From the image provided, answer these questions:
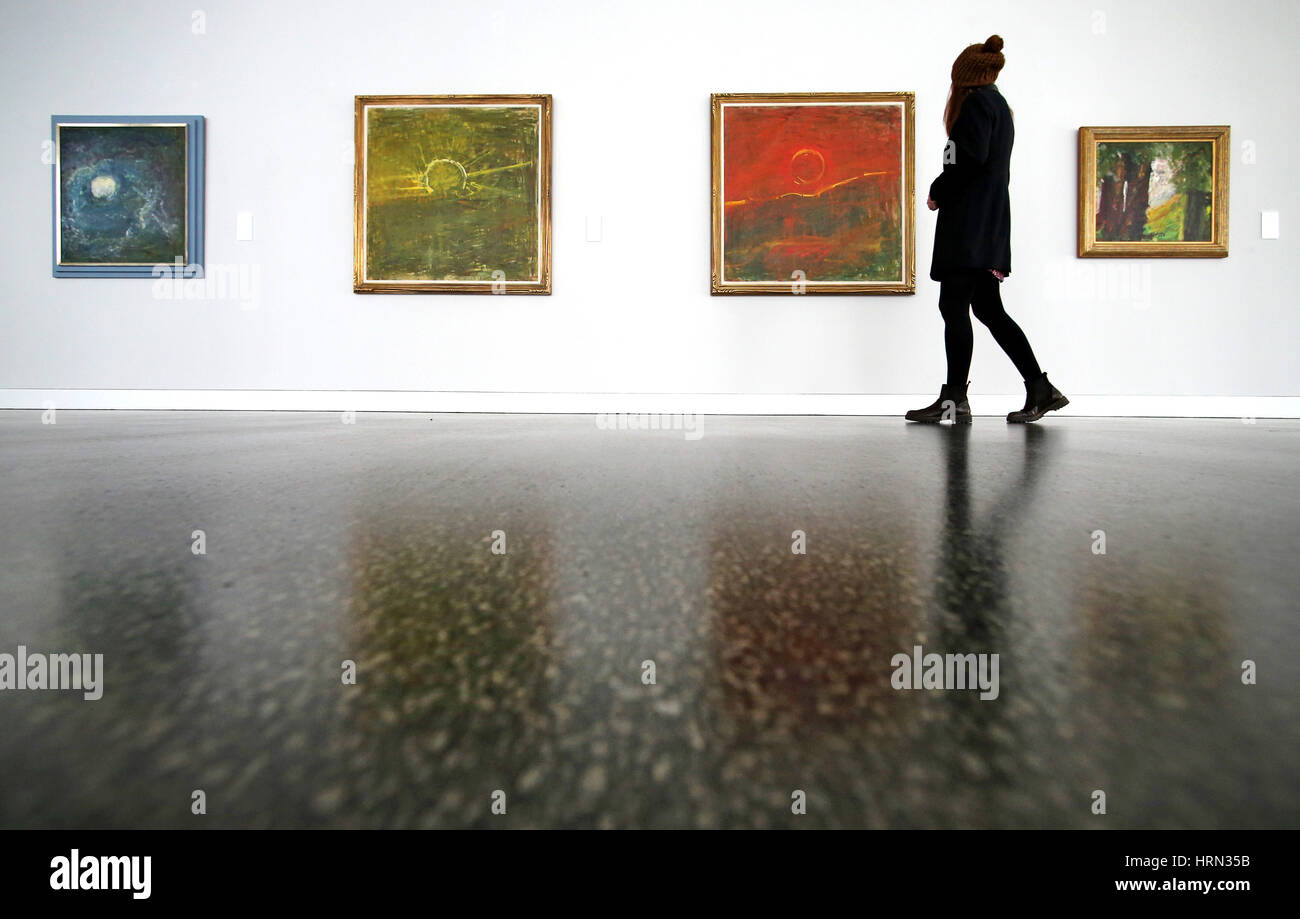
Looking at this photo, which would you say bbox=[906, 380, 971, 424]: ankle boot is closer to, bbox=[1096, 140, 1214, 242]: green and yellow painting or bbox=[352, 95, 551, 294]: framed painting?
bbox=[1096, 140, 1214, 242]: green and yellow painting

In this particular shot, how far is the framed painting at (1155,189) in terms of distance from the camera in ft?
14.4

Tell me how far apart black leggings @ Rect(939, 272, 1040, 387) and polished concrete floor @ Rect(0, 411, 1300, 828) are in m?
2.21

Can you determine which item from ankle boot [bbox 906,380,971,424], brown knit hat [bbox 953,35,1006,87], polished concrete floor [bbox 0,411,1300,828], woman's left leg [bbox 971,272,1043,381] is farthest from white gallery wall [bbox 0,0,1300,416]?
polished concrete floor [bbox 0,411,1300,828]

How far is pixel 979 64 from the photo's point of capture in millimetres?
2926

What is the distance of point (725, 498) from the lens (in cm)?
108

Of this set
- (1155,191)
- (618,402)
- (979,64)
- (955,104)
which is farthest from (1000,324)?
(1155,191)

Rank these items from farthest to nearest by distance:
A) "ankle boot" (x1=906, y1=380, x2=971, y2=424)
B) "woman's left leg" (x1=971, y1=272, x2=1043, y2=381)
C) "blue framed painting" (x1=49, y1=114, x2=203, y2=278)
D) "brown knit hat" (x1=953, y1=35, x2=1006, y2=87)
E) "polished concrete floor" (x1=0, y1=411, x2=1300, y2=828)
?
"blue framed painting" (x1=49, y1=114, x2=203, y2=278) → "ankle boot" (x1=906, y1=380, x2=971, y2=424) → "woman's left leg" (x1=971, y1=272, x2=1043, y2=381) → "brown knit hat" (x1=953, y1=35, x2=1006, y2=87) → "polished concrete floor" (x1=0, y1=411, x2=1300, y2=828)

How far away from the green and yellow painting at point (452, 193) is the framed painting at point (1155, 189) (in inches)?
134

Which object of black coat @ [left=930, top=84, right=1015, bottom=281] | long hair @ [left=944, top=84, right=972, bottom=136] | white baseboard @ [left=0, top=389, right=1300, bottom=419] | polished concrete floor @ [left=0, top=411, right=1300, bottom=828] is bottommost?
polished concrete floor @ [left=0, top=411, right=1300, bottom=828]

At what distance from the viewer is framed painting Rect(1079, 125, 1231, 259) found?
4375mm
